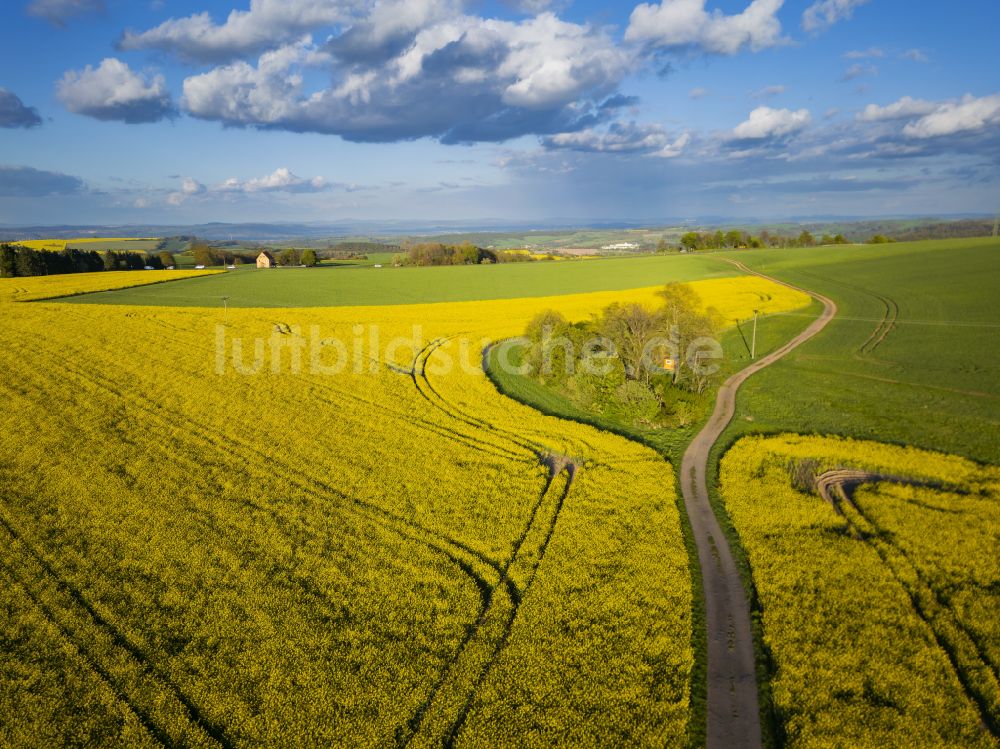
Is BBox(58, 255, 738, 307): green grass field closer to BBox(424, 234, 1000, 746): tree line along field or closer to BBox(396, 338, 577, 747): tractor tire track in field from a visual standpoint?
BBox(424, 234, 1000, 746): tree line along field

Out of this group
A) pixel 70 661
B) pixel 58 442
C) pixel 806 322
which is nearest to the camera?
pixel 70 661

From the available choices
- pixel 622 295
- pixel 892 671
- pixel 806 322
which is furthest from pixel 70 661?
pixel 622 295

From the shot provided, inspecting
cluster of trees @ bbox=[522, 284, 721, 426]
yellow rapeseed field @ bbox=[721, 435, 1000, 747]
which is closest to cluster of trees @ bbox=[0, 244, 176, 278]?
cluster of trees @ bbox=[522, 284, 721, 426]

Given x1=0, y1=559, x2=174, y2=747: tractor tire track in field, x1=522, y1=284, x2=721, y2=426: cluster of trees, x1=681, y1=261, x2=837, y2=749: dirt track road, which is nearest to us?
x1=0, y1=559, x2=174, y2=747: tractor tire track in field

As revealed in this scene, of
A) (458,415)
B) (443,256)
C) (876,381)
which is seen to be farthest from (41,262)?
(876,381)

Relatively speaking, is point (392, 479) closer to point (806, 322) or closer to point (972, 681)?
point (972, 681)

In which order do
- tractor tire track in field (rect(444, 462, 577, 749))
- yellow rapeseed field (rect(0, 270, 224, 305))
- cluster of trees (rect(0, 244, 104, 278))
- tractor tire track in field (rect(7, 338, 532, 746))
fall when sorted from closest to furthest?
tractor tire track in field (rect(444, 462, 577, 749)) → tractor tire track in field (rect(7, 338, 532, 746)) → yellow rapeseed field (rect(0, 270, 224, 305)) → cluster of trees (rect(0, 244, 104, 278))

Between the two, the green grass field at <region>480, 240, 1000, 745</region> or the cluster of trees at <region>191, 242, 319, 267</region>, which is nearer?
the green grass field at <region>480, 240, 1000, 745</region>
